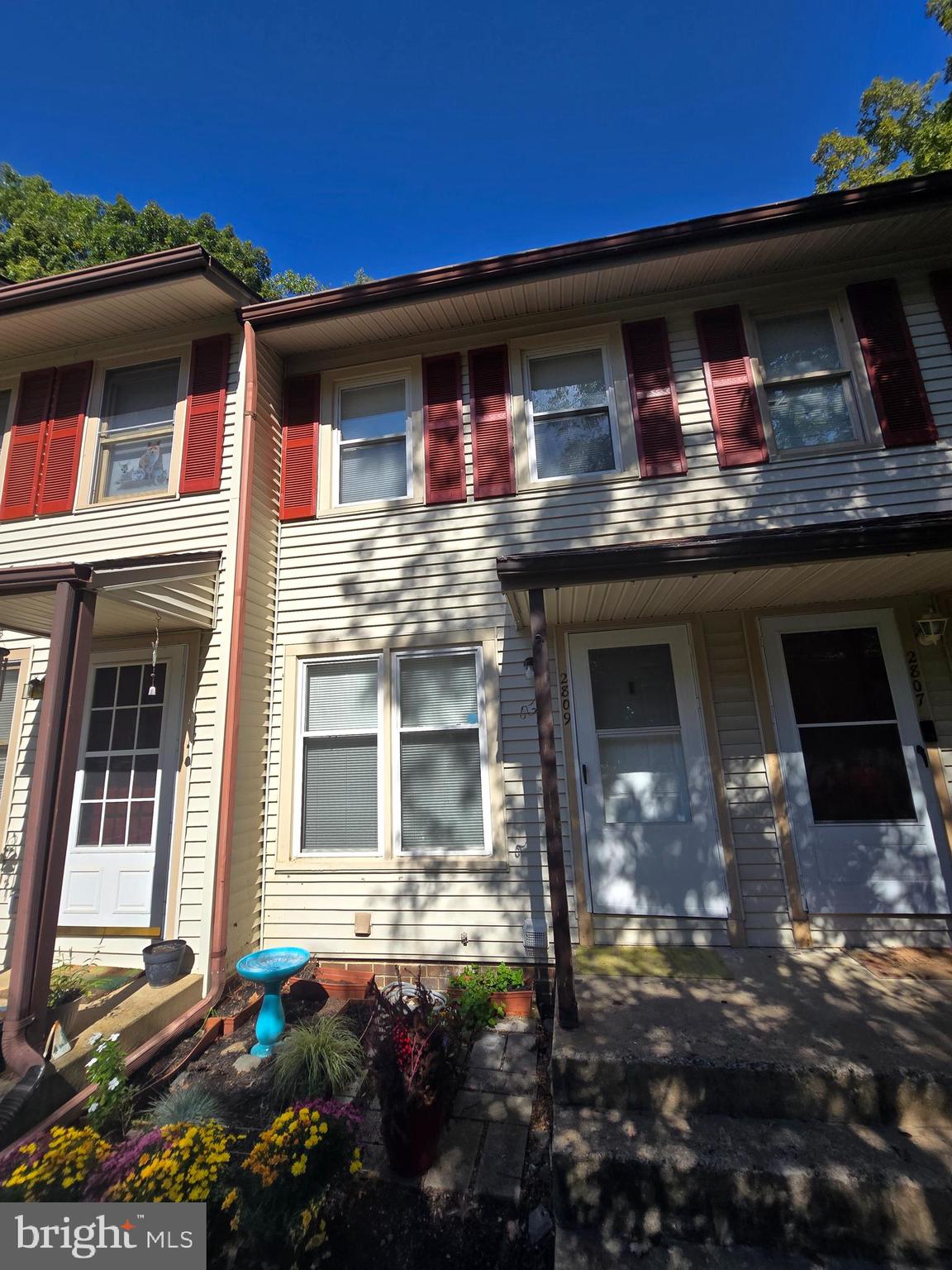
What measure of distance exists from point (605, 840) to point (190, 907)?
3.46 m

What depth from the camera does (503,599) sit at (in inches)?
192

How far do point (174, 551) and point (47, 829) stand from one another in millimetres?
2735

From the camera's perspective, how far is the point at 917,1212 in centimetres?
214

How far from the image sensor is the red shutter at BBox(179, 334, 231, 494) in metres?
5.36

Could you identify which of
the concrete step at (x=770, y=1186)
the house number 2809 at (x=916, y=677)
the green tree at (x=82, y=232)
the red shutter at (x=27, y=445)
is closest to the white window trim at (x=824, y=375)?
the house number 2809 at (x=916, y=677)

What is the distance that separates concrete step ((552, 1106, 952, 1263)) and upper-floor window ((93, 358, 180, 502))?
619cm

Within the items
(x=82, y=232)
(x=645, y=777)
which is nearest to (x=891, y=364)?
(x=645, y=777)

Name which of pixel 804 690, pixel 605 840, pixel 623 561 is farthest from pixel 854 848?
A: pixel 623 561

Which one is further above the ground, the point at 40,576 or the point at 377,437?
the point at 377,437

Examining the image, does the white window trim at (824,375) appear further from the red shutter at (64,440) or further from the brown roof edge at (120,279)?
the red shutter at (64,440)

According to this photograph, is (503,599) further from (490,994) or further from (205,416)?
(205,416)

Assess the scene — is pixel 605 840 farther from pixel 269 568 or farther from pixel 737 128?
pixel 737 128

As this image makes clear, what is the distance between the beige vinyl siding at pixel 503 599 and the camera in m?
4.36

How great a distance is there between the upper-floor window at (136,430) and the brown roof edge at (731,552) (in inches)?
167
